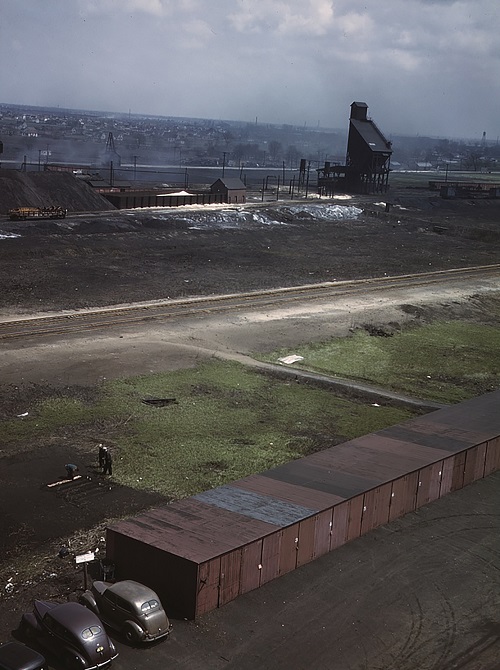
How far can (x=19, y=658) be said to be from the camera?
16656 millimetres

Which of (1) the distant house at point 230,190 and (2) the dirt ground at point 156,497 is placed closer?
(2) the dirt ground at point 156,497

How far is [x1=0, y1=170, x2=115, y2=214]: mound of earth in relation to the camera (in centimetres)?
8594

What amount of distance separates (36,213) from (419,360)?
157 feet

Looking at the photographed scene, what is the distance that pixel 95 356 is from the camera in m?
41.3

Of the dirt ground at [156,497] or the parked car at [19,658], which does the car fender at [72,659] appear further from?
the dirt ground at [156,497]

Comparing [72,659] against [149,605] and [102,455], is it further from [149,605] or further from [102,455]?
[102,455]

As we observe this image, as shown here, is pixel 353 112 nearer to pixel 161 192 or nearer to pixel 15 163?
pixel 161 192

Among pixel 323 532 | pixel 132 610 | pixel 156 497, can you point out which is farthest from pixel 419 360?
pixel 132 610

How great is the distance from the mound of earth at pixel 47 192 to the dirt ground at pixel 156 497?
174 inches

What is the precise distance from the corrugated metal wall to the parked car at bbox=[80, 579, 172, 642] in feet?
3.14

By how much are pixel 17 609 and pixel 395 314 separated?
39.6 meters

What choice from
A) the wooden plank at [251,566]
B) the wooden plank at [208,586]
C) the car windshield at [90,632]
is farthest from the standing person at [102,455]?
the car windshield at [90,632]

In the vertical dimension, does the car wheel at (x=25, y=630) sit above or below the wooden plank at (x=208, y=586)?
below

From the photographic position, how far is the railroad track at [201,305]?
46562mm
